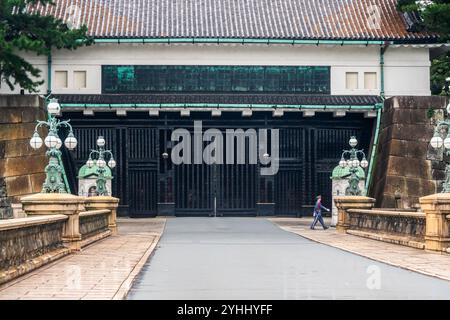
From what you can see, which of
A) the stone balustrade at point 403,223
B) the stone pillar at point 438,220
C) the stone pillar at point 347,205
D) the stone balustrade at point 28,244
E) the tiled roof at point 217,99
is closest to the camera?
the stone balustrade at point 28,244

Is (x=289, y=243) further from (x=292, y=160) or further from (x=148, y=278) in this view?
(x=292, y=160)

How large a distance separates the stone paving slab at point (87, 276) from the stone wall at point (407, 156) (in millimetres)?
21260

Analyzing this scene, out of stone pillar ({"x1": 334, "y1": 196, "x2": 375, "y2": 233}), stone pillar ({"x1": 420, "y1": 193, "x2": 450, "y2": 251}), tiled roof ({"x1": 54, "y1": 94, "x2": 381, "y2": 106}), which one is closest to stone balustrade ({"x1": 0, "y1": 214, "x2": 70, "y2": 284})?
stone pillar ({"x1": 420, "y1": 193, "x2": 450, "y2": 251})

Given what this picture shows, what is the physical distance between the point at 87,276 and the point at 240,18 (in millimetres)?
33943

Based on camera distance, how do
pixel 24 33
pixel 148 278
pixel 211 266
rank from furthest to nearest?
1. pixel 24 33
2. pixel 211 266
3. pixel 148 278

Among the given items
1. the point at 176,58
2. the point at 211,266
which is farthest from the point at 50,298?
the point at 176,58

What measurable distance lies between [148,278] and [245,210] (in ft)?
102

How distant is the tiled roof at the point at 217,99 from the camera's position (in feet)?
141

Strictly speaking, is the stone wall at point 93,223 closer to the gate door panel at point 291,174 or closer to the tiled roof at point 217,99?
the tiled roof at point 217,99

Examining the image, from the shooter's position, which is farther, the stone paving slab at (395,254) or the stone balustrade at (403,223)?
the stone balustrade at (403,223)

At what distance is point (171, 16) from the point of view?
46656 millimetres

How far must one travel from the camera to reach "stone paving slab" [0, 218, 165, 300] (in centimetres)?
1165

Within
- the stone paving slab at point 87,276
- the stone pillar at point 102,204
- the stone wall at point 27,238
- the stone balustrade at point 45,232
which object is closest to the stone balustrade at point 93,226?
the stone balustrade at point 45,232

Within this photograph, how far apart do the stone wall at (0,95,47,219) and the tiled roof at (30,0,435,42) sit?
556 cm
